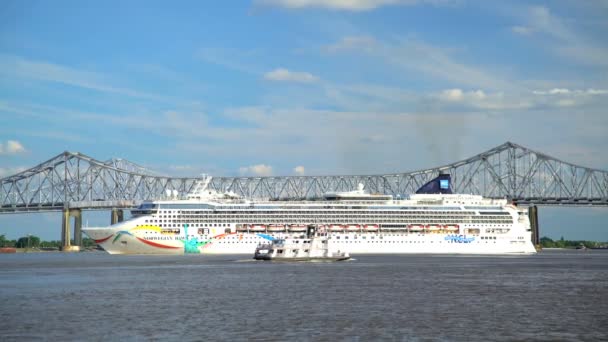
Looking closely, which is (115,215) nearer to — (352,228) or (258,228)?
(258,228)

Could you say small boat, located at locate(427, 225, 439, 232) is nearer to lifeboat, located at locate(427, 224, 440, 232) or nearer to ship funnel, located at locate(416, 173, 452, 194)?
lifeboat, located at locate(427, 224, 440, 232)

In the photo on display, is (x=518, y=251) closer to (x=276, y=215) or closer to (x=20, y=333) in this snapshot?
(x=276, y=215)

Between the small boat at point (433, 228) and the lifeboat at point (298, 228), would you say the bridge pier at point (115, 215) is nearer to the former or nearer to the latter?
the lifeboat at point (298, 228)

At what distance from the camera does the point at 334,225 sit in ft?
395

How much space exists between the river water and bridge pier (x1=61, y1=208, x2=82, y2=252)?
354ft

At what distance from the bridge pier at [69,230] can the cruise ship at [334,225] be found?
5727 cm

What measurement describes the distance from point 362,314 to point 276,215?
8046 cm

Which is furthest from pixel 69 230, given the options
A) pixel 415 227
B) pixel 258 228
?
pixel 415 227

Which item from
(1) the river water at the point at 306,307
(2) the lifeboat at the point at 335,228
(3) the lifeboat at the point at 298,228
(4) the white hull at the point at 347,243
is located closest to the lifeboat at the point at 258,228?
(4) the white hull at the point at 347,243

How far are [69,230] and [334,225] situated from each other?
72.8 metres

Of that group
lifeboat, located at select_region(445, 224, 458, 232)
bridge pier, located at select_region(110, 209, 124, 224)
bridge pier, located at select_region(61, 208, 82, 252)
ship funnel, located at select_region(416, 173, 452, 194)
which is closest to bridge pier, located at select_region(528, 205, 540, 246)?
ship funnel, located at select_region(416, 173, 452, 194)

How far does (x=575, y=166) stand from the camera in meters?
174

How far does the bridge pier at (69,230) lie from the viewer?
17200 cm

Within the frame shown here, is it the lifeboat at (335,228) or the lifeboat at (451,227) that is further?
the lifeboat at (451,227)
